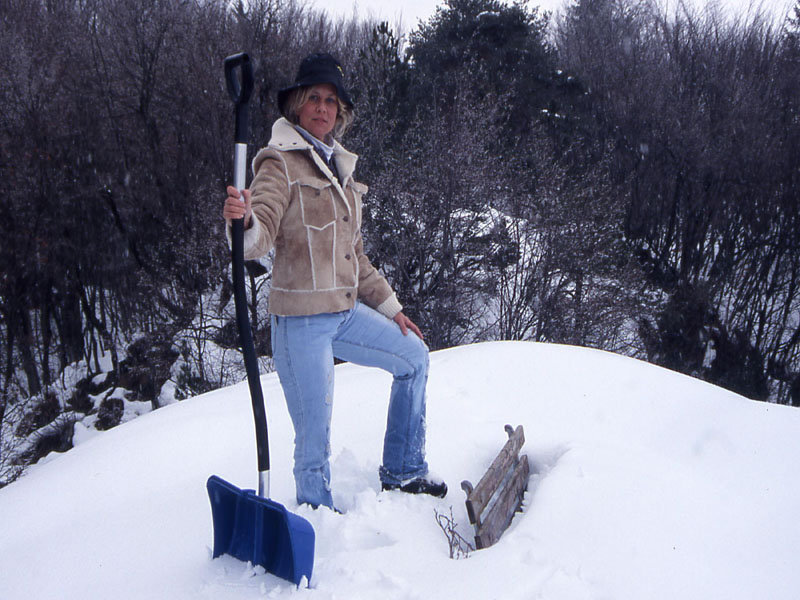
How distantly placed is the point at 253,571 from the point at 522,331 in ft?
37.2

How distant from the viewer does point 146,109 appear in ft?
46.7

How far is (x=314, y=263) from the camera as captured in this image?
7.26 feet

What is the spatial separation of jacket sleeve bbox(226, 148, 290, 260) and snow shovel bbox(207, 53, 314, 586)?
0.23ft

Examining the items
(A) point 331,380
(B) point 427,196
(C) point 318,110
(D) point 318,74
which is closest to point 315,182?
(C) point 318,110

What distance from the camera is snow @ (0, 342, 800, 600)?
1991mm

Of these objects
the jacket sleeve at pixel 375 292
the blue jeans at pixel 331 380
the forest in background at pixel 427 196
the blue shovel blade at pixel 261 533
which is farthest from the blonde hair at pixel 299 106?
the forest in background at pixel 427 196

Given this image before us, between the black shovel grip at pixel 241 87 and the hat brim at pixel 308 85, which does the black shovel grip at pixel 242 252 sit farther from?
the hat brim at pixel 308 85

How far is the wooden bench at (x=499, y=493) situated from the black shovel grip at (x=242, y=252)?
0.78m

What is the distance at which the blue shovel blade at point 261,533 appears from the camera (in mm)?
1856

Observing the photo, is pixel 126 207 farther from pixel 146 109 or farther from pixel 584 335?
pixel 584 335

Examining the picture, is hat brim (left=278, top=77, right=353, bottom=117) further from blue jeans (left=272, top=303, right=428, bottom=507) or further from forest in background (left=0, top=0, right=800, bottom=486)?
forest in background (left=0, top=0, right=800, bottom=486)

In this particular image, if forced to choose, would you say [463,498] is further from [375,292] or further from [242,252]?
[242,252]

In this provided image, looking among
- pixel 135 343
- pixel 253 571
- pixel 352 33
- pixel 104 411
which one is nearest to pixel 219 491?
pixel 253 571

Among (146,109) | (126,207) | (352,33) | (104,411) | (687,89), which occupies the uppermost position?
(352,33)
